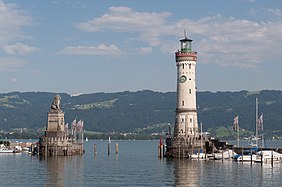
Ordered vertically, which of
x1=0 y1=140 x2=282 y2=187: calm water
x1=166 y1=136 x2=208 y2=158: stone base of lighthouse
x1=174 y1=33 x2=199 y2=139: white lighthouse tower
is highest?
x1=174 y1=33 x2=199 y2=139: white lighthouse tower

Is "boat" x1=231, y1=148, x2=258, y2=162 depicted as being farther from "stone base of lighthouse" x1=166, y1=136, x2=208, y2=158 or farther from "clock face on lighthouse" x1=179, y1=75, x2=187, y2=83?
"clock face on lighthouse" x1=179, y1=75, x2=187, y2=83

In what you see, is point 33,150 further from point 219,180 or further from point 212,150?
point 219,180

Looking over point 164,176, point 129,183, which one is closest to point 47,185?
point 129,183

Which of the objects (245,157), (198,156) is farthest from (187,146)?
(245,157)

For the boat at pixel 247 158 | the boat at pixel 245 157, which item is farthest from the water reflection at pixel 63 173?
the boat at pixel 247 158

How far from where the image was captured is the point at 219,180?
291 ft

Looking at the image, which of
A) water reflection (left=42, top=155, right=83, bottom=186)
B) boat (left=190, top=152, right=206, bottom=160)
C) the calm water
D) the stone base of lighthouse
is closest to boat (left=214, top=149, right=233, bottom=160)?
boat (left=190, top=152, right=206, bottom=160)

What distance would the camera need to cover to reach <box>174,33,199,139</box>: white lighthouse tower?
132750 millimetres

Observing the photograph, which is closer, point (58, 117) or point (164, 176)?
point (164, 176)

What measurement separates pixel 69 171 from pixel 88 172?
132 inches

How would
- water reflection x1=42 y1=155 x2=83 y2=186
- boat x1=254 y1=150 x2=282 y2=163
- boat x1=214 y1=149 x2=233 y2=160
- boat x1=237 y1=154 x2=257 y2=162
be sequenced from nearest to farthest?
water reflection x1=42 y1=155 x2=83 y2=186
boat x1=254 y1=150 x2=282 y2=163
boat x1=237 y1=154 x2=257 y2=162
boat x1=214 y1=149 x2=233 y2=160

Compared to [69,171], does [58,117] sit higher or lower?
higher

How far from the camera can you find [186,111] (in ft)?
436

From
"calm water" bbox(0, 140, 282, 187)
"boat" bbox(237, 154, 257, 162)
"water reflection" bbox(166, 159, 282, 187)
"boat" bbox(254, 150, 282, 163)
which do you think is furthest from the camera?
"boat" bbox(237, 154, 257, 162)
